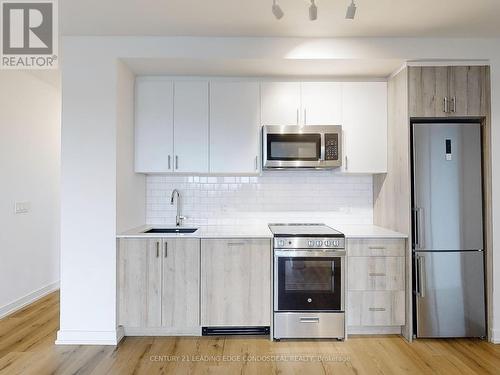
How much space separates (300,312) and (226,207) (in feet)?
4.42

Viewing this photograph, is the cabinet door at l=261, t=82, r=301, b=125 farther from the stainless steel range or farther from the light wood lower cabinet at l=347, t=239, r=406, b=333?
the light wood lower cabinet at l=347, t=239, r=406, b=333

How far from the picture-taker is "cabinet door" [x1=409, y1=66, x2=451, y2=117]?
2.96 metres

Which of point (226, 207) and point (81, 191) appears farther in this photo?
point (226, 207)

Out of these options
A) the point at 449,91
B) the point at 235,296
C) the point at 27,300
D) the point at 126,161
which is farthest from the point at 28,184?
the point at 449,91

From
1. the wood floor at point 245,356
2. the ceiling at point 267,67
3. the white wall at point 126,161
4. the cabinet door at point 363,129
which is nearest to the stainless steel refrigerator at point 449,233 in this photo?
the wood floor at point 245,356

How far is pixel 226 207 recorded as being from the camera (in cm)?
367

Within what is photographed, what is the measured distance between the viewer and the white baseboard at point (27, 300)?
11.5 feet

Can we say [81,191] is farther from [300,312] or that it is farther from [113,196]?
[300,312]

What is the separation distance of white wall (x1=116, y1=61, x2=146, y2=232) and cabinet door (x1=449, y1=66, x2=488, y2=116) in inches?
116

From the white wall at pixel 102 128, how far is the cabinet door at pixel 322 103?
434mm

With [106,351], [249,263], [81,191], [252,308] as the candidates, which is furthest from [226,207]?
[106,351]

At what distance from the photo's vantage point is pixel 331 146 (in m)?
3.21

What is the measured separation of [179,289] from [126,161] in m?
1.27

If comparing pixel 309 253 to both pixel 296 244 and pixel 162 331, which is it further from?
pixel 162 331
